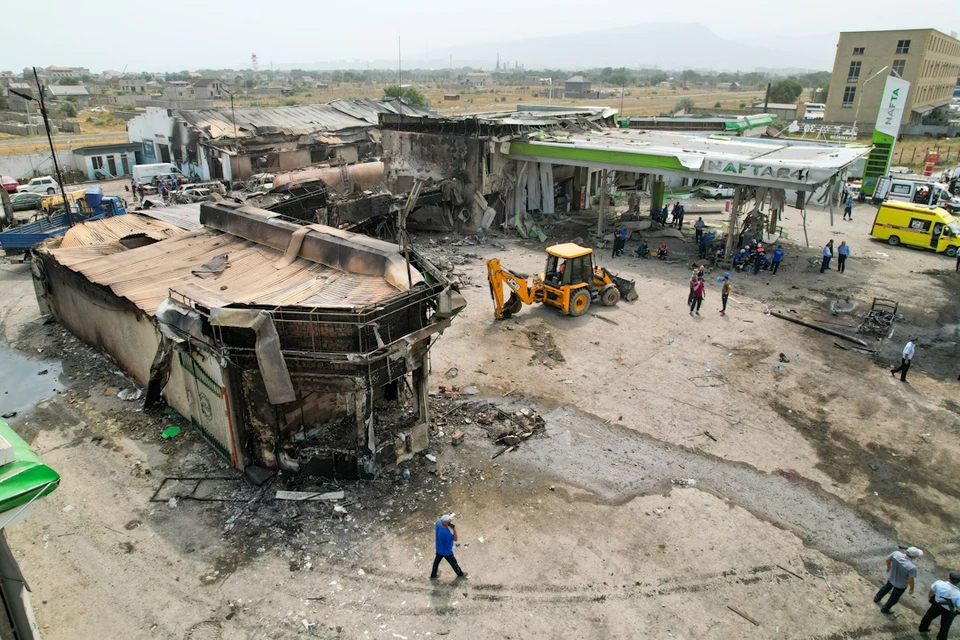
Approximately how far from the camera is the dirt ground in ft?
26.1

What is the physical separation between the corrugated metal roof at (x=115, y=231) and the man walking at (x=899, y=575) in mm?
16343

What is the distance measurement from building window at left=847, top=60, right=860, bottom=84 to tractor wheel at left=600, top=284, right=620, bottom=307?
54.8 metres

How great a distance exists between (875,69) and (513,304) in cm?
5838

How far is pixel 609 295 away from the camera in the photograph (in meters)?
18.2

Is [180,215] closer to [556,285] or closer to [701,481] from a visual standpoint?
[556,285]

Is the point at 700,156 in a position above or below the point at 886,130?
below

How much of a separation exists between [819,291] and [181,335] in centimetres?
1921

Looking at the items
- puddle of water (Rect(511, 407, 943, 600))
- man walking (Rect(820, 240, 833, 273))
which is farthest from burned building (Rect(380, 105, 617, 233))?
puddle of water (Rect(511, 407, 943, 600))

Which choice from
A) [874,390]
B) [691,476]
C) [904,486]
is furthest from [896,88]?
[691,476]

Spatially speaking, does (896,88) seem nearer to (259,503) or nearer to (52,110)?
(259,503)

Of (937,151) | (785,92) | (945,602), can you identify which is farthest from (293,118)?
(785,92)

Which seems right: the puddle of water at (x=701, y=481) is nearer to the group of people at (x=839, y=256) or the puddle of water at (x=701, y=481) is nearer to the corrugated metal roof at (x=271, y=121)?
the group of people at (x=839, y=256)

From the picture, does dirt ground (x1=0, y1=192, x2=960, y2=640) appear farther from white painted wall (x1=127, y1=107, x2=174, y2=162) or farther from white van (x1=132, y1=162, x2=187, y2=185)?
white painted wall (x1=127, y1=107, x2=174, y2=162)

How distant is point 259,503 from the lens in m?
9.73
